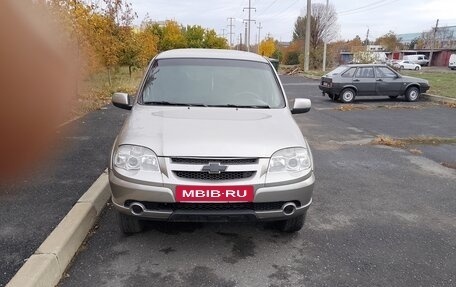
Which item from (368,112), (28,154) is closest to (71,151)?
(28,154)

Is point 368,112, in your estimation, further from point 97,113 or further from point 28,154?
point 28,154

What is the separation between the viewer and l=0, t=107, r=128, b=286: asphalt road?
348 centimetres

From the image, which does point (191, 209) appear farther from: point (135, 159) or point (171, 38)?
point (171, 38)

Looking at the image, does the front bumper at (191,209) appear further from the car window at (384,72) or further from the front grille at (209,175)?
the car window at (384,72)

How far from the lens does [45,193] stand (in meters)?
4.71

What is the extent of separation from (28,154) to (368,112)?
10.9 meters

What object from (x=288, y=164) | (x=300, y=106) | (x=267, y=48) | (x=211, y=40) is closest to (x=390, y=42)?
(x=267, y=48)

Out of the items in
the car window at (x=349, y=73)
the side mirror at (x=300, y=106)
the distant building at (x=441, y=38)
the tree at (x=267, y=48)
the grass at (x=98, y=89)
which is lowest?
the grass at (x=98, y=89)

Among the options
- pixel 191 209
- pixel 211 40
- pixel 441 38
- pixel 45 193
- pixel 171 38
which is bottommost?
pixel 45 193

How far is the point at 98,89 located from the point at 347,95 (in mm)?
10045

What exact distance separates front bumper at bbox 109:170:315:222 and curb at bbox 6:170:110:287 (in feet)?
1.81

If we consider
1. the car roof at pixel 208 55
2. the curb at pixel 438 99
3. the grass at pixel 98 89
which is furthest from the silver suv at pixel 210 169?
the curb at pixel 438 99

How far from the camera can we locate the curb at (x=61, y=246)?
286 cm

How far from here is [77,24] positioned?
→ 11219mm
